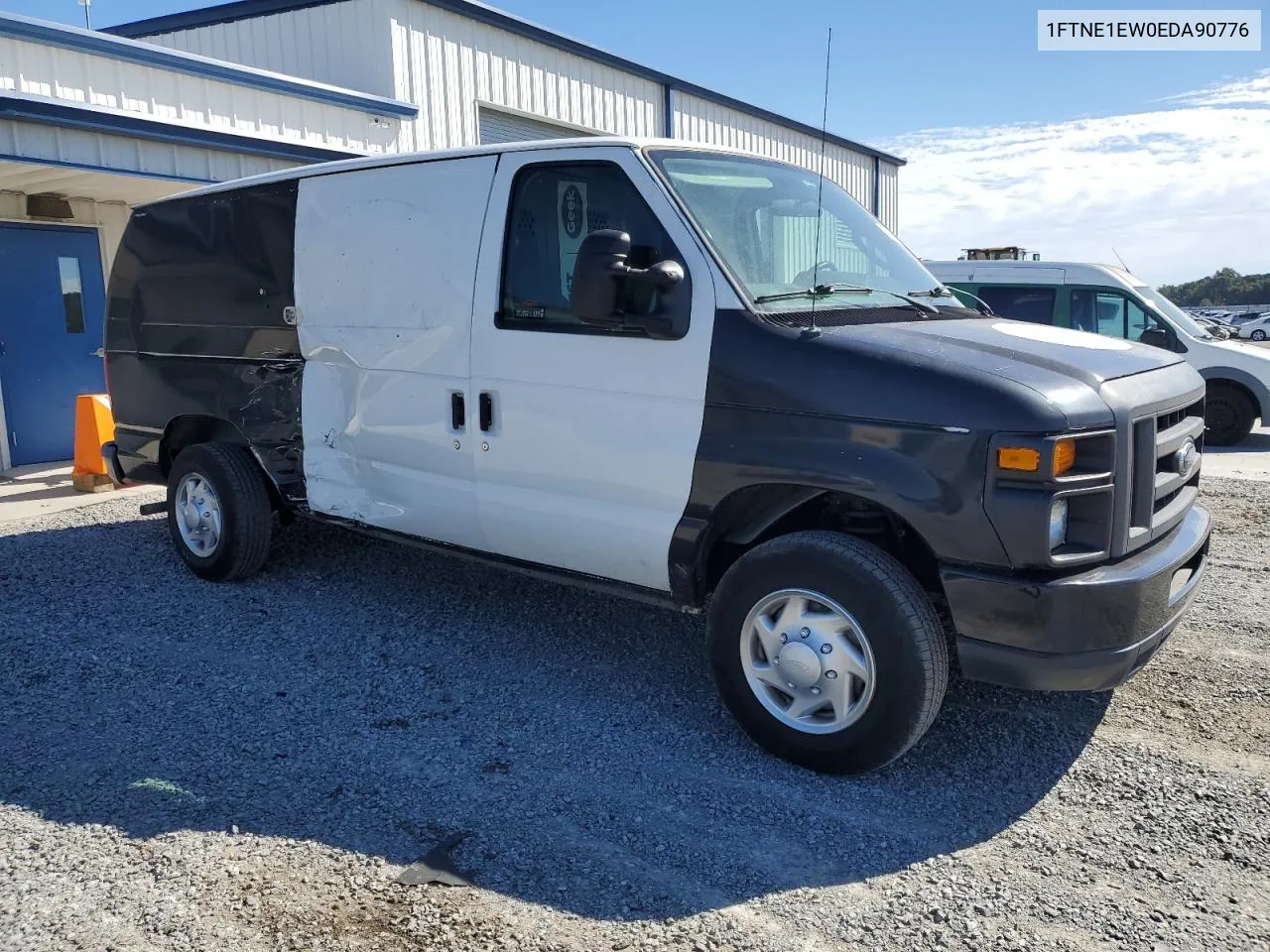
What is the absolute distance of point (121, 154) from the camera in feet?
27.7

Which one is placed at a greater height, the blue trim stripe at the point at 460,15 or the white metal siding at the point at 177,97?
the blue trim stripe at the point at 460,15

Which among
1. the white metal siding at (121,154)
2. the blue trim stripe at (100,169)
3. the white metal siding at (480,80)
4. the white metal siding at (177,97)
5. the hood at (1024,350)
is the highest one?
the white metal siding at (480,80)

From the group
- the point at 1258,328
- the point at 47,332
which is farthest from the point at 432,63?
the point at 1258,328

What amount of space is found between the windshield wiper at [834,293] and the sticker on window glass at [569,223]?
86 cm

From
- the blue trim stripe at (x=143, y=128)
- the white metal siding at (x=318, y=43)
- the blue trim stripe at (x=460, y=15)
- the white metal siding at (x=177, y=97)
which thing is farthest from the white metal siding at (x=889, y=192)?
the blue trim stripe at (x=143, y=128)

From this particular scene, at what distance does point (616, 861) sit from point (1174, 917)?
62.6 inches

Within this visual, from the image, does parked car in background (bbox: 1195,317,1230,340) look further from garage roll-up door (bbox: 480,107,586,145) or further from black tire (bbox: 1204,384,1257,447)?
garage roll-up door (bbox: 480,107,586,145)

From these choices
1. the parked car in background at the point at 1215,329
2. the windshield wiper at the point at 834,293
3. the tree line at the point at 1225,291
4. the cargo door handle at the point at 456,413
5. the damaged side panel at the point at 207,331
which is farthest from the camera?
the tree line at the point at 1225,291

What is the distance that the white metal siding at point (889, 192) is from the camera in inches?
938

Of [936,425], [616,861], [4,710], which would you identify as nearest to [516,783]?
[616,861]

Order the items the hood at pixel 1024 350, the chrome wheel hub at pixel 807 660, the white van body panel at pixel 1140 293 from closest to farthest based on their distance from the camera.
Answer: the hood at pixel 1024 350
the chrome wheel hub at pixel 807 660
the white van body panel at pixel 1140 293

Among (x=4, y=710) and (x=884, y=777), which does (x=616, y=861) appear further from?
(x=4, y=710)

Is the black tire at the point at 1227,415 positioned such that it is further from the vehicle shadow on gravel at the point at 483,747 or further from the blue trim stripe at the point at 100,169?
the blue trim stripe at the point at 100,169

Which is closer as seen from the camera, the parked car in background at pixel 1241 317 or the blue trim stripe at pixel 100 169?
the blue trim stripe at pixel 100 169
